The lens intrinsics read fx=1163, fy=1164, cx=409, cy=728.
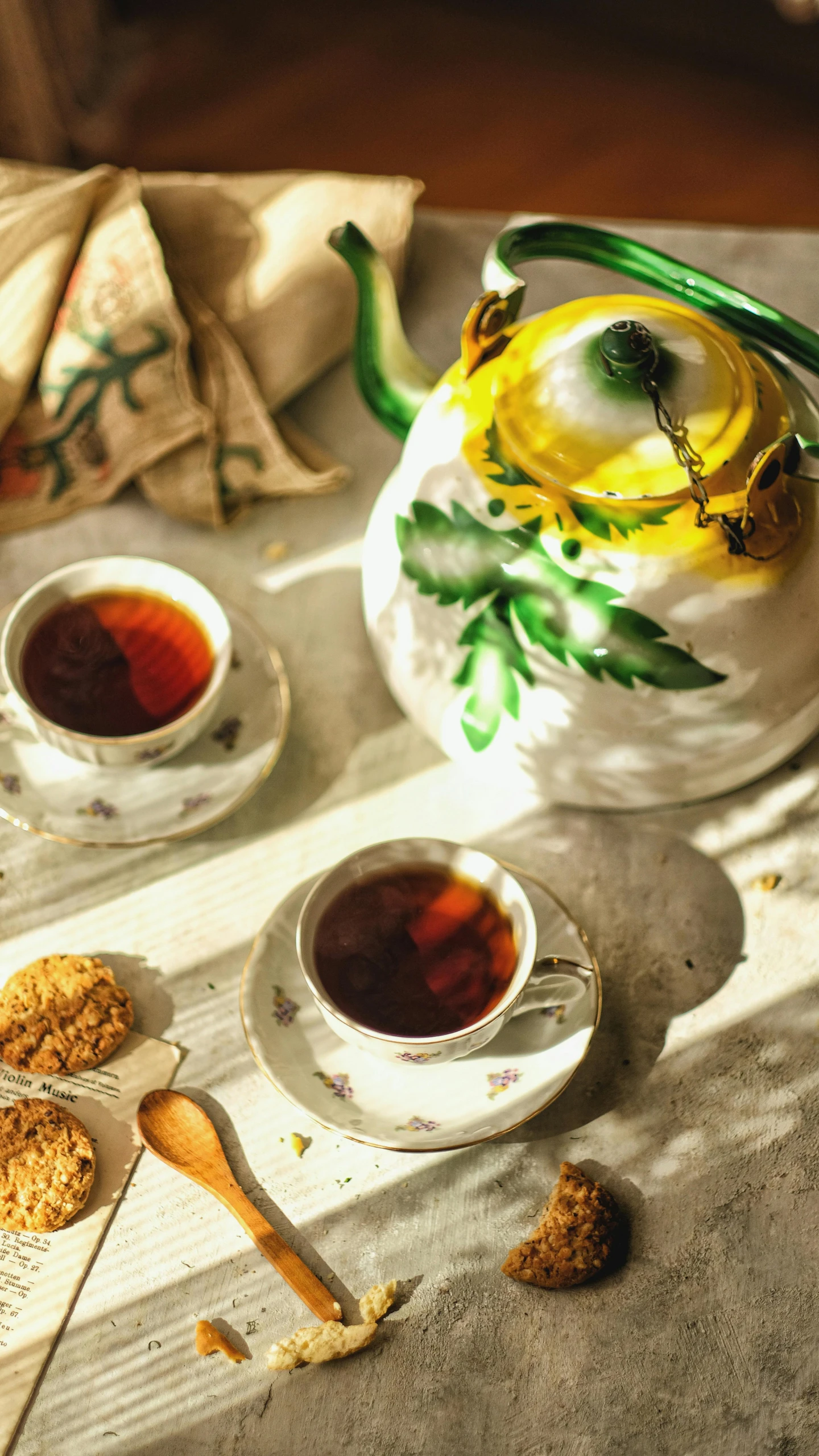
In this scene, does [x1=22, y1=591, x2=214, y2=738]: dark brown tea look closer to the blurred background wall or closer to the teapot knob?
the teapot knob

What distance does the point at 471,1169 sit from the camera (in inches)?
29.4

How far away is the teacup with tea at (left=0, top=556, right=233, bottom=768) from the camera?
0.82 m

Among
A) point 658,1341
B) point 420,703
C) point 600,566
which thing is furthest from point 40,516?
point 658,1341

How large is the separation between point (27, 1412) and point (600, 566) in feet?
1.94

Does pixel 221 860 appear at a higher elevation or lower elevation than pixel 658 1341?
higher

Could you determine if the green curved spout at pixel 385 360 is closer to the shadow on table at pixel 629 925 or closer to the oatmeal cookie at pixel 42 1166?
the shadow on table at pixel 629 925

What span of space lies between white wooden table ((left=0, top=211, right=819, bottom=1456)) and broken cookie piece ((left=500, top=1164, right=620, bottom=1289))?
14 millimetres

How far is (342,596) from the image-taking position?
102 cm

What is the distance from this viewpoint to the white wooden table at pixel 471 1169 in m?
0.67

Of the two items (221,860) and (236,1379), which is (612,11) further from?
(236,1379)

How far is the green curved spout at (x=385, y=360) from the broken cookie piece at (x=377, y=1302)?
0.57m

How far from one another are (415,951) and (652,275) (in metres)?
0.48

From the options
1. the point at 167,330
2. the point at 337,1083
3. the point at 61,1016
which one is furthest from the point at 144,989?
the point at 167,330

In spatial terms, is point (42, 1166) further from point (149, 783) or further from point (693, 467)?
point (693, 467)
